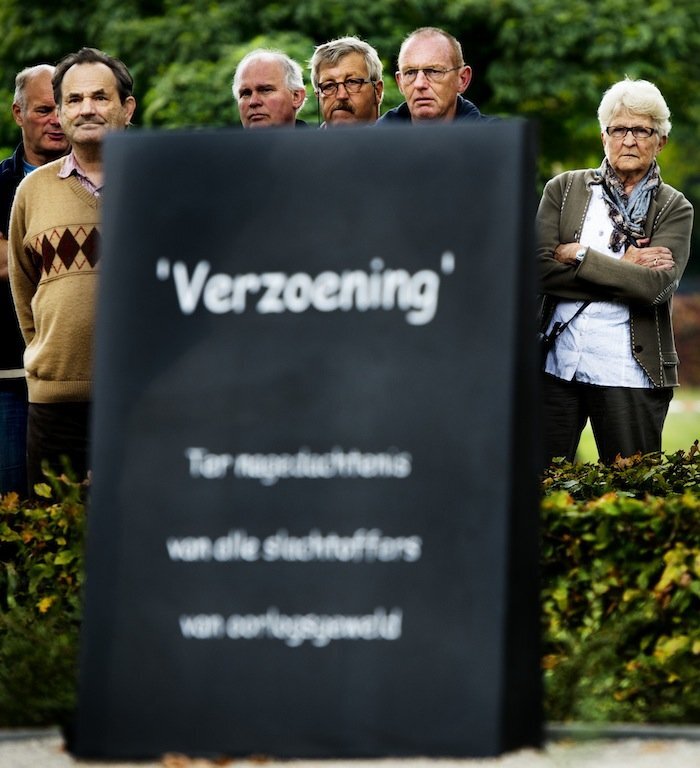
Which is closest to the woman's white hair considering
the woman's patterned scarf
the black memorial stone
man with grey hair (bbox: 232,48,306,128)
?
the woman's patterned scarf

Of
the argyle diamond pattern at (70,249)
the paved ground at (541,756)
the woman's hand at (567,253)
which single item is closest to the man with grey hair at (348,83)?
the woman's hand at (567,253)

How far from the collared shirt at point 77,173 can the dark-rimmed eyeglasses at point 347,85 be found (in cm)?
130

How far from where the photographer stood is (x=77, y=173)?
18.6ft

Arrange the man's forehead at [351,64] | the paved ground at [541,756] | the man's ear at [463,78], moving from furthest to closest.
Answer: the man's forehead at [351,64] < the man's ear at [463,78] < the paved ground at [541,756]

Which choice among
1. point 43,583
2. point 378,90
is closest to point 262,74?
point 378,90

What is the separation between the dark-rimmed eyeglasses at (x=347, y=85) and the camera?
6.49m

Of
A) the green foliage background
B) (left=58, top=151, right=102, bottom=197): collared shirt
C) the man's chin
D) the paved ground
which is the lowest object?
the paved ground

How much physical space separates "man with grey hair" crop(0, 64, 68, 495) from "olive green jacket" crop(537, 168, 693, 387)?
6.93 ft

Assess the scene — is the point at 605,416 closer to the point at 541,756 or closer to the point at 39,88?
the point at 541,756

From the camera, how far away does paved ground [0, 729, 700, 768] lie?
12.5ft

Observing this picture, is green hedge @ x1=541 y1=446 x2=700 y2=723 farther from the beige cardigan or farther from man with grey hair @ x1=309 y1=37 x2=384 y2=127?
man with grey hair @ x1=309 y1=37 x2=384 y2=127

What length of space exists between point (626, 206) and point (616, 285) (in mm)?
400

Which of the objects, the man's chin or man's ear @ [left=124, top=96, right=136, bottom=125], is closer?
man's ear @ [left=124, top=96, right=136, bottom=125]

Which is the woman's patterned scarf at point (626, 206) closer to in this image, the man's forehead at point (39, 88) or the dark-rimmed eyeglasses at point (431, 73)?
the dark-rimmed eyeglasses at point (431, 73)
